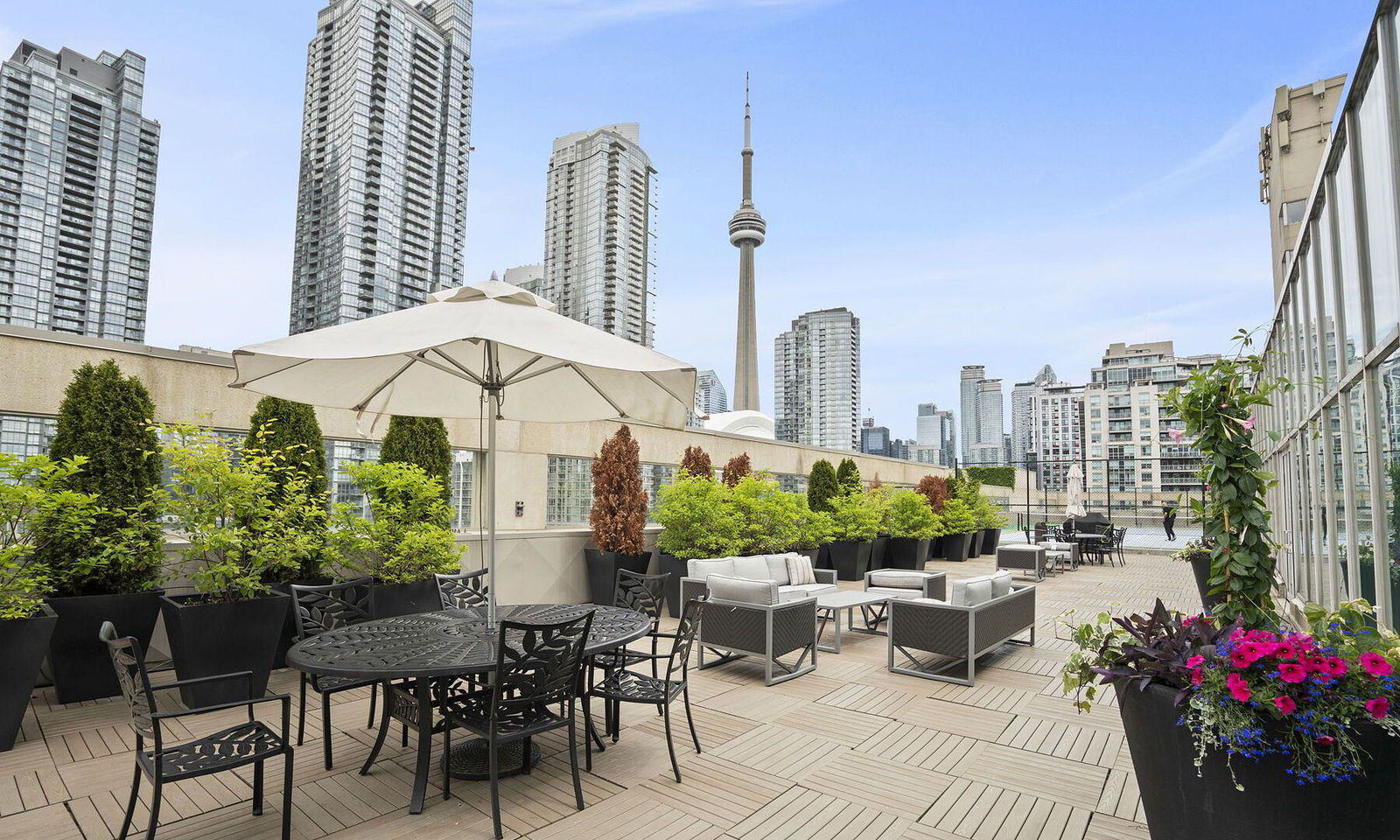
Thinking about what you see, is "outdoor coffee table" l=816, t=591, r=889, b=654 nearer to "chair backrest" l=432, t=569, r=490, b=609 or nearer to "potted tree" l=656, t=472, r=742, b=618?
"potted tree" l=656, t=472, r=742, b=618

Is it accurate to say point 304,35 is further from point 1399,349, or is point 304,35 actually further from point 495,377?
point 1399,349

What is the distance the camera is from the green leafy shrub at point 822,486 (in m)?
13.7

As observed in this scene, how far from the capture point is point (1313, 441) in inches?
217

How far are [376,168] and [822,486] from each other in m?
19.1

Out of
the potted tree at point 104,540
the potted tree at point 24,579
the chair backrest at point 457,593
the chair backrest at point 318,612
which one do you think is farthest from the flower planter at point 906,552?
the potted tree at point 24,579

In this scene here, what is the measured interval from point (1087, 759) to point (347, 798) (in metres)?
4.13

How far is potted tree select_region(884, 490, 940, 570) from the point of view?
44.3 feet

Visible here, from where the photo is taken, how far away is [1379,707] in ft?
6.52

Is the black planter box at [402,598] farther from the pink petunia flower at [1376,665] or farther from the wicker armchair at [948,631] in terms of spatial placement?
the pink petunia flower at [1376,665]

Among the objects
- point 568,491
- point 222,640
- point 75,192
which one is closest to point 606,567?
point 568,491

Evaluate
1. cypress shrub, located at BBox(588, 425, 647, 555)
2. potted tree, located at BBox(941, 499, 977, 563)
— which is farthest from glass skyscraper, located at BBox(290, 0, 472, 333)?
potted tree, located at BBox(941, 499, 977, 563)

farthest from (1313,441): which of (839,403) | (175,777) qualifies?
(839,403)

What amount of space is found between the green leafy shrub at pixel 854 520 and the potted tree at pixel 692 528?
10.8 feet

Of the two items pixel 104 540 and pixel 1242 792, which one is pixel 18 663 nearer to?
pixel 104 540
